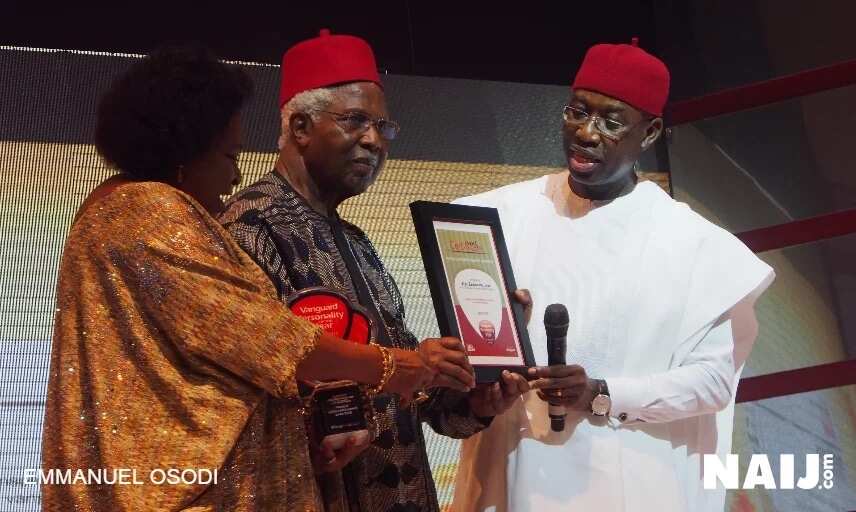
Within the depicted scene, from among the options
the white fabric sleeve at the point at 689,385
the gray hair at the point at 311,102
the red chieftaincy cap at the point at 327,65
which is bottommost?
the white fabric sleeve at the point at 689,385

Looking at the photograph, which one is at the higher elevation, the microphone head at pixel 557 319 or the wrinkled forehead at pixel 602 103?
the wrinkled forehead at pixel 602 103

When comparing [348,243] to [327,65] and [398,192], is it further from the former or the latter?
[398,192]

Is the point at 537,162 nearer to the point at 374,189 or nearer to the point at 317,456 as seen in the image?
the point at 374,189

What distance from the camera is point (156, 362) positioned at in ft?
6.87

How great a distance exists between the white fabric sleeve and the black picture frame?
0.25 m

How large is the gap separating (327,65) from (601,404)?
40.7 inches

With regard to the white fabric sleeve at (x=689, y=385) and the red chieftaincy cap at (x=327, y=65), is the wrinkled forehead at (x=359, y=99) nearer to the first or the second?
the red chieftaincy cap at (x=327, y=65)

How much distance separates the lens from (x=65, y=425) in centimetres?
208

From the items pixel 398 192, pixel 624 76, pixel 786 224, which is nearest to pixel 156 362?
pixel 624 76

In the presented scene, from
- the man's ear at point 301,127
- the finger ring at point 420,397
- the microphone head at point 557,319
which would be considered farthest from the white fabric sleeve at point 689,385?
the man's ear at point 301,127

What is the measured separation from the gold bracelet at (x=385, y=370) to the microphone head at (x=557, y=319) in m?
0.65

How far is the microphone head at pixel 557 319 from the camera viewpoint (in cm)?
283

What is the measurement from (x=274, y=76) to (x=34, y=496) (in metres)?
1.53

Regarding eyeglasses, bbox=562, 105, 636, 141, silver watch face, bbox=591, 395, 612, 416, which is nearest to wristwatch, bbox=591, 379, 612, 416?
silver watch face, bbox=591, 395, 612, 416
